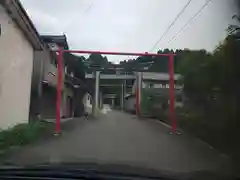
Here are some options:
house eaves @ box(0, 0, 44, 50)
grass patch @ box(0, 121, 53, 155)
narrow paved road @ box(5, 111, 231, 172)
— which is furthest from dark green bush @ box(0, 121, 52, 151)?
house eaves @ box(0, 0, 44, 50)

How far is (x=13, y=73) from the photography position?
9.04m

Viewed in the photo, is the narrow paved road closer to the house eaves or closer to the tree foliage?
the tree foliage

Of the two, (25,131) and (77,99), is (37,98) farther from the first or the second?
(25,131)

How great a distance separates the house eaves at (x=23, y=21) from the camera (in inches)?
316

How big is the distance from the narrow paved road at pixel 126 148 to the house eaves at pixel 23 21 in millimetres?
2642

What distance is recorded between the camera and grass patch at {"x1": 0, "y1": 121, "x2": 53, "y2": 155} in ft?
20.4

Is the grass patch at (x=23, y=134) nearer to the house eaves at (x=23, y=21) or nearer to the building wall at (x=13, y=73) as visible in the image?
the building wall at (x=13, y=73)

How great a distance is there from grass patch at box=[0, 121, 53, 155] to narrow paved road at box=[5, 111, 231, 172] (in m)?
0.32

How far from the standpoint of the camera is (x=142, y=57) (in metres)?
7.07

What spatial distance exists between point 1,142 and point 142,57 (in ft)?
9.79

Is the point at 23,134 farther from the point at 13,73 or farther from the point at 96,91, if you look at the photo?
the point at 13,73

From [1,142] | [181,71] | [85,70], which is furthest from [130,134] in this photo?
[1,142]

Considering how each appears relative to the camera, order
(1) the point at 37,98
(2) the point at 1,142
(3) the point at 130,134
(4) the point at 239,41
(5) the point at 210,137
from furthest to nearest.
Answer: (1) the point at 37,98
(3) the point at 130,134
(2) the point at 1,142
(5) the point at 210,137
(4) the point at 239,41

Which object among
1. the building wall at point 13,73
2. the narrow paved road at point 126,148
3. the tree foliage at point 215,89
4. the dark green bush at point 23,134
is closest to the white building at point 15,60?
the building wall at point 13,73
